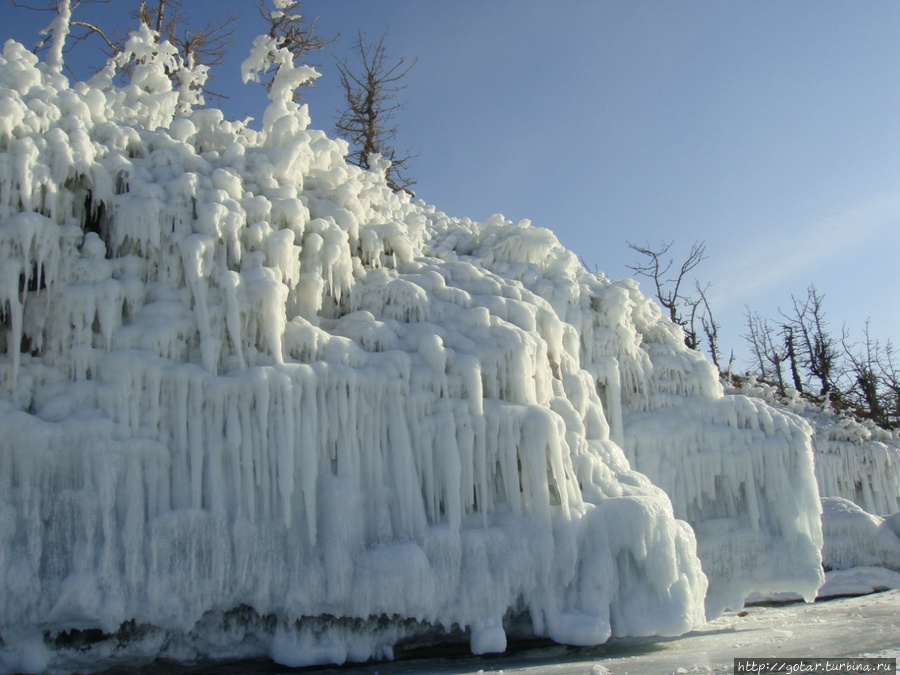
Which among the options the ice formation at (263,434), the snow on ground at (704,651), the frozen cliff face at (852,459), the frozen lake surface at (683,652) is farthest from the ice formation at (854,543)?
the ice formation at (263,434)

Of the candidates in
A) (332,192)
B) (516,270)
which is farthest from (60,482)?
(516,270)

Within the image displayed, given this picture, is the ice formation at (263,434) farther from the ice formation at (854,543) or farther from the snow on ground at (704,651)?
the ice formation at (854,543)

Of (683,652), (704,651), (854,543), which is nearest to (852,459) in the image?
(854,543)

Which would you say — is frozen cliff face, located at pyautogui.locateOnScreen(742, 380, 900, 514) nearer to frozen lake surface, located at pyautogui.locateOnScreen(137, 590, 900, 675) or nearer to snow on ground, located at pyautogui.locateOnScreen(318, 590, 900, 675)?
snow on ground, located at pyautogui.locateOnScreen(318, 590, 900, 675)

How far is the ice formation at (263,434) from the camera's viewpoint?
25.3ft

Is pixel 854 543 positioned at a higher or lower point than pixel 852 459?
lower

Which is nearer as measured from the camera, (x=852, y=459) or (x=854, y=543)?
(x=854, y=543)

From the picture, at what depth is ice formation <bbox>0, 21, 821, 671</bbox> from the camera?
772cm

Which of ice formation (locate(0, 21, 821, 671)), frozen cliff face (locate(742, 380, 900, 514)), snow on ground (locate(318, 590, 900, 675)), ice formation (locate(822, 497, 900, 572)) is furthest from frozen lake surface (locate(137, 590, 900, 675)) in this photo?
frozen cliff face (locate(742, 380, 900, 514))

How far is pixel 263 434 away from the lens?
8.39m

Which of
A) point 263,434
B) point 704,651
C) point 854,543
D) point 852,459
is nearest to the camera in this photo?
point 263,434

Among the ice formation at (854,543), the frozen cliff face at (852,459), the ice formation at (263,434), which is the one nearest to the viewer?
the ice formation at (263,434)

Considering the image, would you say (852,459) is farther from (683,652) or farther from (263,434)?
(263,434)

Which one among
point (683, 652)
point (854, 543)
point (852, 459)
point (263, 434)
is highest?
point (852, 459)
